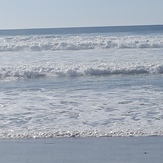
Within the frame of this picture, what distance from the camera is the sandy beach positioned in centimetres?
645

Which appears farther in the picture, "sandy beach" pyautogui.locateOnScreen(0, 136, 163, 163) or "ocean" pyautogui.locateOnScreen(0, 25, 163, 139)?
"ocean" pyautogui.locateOnScreen(0, 25, 163, 139)

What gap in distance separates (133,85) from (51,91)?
231 cm

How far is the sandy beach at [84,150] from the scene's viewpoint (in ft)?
21.2

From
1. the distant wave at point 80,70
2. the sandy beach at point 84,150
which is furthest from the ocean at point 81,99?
the sandy beach at point 84,150

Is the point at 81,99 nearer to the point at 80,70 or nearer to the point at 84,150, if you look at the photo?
the point at 84,150

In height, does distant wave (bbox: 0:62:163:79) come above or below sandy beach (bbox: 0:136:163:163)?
below

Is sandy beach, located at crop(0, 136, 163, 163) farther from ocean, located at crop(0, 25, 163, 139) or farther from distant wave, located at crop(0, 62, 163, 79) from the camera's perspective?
distant wave, located at crop(0, 62, 163, 79)

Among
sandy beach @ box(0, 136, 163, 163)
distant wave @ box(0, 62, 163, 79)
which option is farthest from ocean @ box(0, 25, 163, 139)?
sandy beach @ box(0, 136, 163, 163)

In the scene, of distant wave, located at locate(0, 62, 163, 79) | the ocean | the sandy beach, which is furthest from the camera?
distant wave, located at locate(0, 62, 163, 79)

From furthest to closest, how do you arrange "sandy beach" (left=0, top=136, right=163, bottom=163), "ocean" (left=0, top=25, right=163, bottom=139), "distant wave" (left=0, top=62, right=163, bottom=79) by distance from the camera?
1. "distant wave" (left=0, top=62, right=163, bottom=79)
2. "ocean" (left=0, top=25, right=163, bottom=139)
3. "sandy beach" (left=0, top=136, right=163, bottom=163)

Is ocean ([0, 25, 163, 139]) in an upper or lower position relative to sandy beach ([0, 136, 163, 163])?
lower

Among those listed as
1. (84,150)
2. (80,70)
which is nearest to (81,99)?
(84,150)

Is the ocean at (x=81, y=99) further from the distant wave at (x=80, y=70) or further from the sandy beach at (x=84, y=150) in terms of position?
the sandy beach at (x=84, y=150)

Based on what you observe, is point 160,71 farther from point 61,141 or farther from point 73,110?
point 61,141
